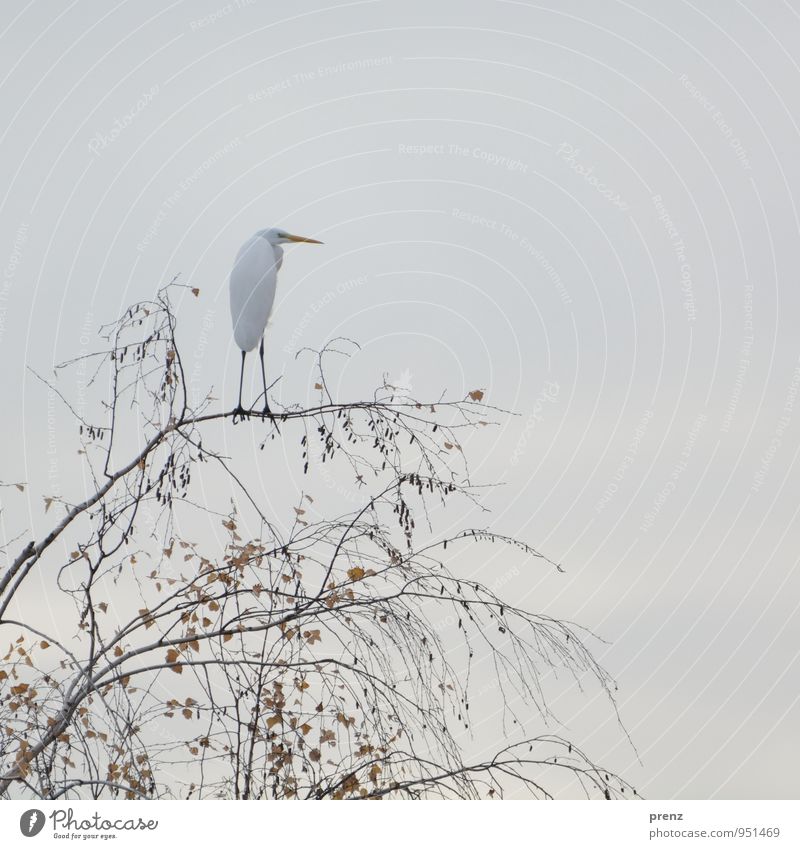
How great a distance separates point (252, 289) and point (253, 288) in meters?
0.01

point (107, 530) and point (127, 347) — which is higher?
point (127, 347)

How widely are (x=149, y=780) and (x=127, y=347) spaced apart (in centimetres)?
216

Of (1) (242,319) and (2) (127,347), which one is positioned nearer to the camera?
(2) (127,347)

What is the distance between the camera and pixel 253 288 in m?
9.32

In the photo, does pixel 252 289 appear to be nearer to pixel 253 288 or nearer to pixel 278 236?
pixel 253 288

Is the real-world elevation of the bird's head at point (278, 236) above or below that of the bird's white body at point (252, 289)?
above

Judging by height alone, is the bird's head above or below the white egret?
above

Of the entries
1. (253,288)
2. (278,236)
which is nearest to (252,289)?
(253,288)

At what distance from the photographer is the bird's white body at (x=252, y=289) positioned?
9.07m

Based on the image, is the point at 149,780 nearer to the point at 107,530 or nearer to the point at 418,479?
the point at 107,530

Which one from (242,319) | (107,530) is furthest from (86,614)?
(242,319)

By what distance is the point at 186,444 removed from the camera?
577 centimetres

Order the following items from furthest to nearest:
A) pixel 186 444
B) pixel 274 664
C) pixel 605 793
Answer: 1. pixel 186 444
2. pixel 274 664
3. pixel 605 793

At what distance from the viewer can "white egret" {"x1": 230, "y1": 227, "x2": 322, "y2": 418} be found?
Result: 29.8ft
